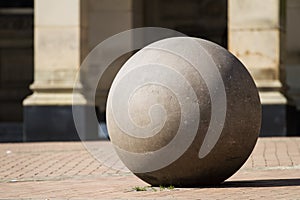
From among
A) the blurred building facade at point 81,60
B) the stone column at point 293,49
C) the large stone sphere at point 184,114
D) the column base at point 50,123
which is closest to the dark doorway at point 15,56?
the blurred building facade at point 81,60

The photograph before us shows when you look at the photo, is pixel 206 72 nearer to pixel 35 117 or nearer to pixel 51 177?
pixel 51 177

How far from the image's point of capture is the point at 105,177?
12.2 m

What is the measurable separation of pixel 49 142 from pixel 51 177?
25.5 feet

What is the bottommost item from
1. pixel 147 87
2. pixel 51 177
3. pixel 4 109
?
pixel 4 109

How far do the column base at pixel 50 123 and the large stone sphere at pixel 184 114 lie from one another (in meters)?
10.1

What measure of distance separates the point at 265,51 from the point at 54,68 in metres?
4.43

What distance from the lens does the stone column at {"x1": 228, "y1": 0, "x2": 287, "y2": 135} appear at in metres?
19.9

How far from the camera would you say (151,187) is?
411 inches

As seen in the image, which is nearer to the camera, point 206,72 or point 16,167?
point 206,72

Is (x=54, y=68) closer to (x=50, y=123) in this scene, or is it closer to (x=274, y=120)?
(x=50, y=123)

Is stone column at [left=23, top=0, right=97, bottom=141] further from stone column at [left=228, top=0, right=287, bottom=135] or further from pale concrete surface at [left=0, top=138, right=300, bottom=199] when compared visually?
stone column at [left=228, top=0, right=287, bottom=135]

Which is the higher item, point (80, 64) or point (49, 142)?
point (80, 64)

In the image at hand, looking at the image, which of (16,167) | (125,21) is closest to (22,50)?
(125,21)

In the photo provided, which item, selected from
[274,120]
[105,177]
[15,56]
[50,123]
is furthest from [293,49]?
[105,177]
